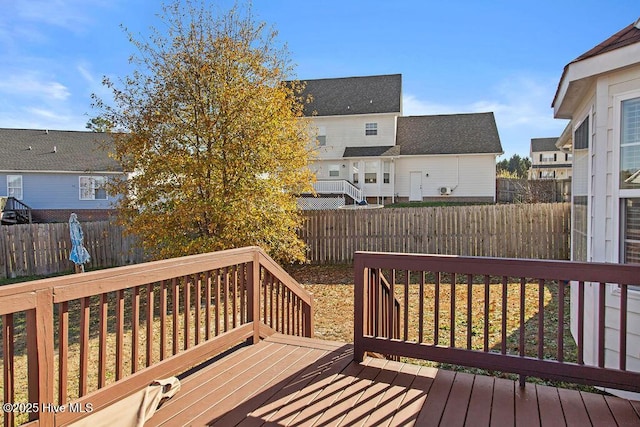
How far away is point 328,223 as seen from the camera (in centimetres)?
1130

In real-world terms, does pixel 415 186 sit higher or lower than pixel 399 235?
higher

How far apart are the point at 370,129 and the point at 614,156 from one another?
1970 cm

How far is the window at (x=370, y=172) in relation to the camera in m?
22.7

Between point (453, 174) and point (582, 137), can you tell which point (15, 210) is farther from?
point (582, 137)

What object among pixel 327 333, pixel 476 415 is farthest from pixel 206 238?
pixel 476 415

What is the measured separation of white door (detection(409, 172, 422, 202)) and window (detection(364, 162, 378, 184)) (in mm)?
2103

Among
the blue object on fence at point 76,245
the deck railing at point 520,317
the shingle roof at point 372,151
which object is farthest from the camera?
the shingle roof at point 372,151

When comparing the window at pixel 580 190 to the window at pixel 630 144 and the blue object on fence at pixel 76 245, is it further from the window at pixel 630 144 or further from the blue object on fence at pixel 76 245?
the blue object on fence at pixel 76 245

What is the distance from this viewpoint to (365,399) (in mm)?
2617

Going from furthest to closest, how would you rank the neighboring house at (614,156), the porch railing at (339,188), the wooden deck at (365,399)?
the porch railing at (339,188), the neighboring house at (614,156), the wooden deck at (365,399)

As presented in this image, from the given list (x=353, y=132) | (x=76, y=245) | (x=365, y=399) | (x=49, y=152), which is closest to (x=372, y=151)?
(x=353, y=132)

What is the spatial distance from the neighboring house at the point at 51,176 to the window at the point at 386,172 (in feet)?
47.6

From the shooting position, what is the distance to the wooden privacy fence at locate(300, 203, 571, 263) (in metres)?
10.2

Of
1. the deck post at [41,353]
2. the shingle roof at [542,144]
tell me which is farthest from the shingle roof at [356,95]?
the shingle roof at [542,144]
